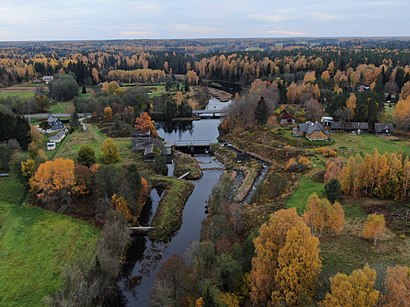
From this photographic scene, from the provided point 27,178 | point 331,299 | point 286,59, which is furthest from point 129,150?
point 286,59

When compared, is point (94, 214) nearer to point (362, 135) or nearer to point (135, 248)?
point (135, 248)

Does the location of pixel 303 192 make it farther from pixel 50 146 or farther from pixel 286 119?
pixel 50 146

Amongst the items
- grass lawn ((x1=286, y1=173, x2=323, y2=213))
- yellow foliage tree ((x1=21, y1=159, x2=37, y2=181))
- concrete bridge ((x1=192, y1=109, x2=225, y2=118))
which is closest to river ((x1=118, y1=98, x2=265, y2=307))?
grass lawn ((x1=286, y1=173, x2=323, y2=213))

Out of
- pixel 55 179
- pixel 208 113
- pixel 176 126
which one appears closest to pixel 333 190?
pixel 55 179

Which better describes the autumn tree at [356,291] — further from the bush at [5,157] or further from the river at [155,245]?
the bush at [5,157]

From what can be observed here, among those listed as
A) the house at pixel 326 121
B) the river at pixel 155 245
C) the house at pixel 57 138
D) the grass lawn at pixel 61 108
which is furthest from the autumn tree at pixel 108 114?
the house at pixel 326 121
